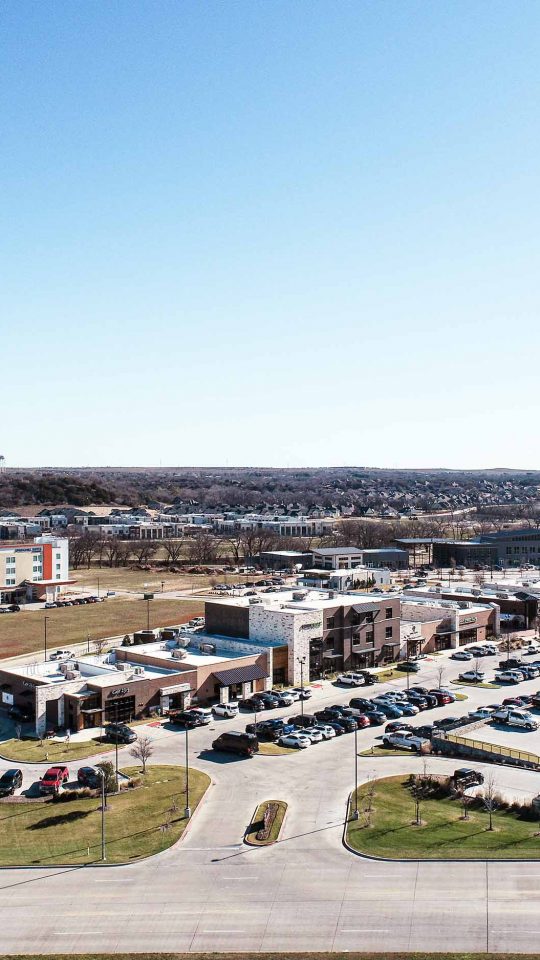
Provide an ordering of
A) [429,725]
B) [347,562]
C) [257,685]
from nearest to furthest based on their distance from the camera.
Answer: [429,725] → [257,685] → [347,562]

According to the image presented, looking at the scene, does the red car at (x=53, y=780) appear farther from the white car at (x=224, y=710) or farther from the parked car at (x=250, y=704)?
the parked car at (x=250, y=704)

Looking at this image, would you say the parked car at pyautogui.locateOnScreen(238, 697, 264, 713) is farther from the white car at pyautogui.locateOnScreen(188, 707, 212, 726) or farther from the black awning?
the white car at pyautogui.locateOnScreen(188, 707, 212, 726)

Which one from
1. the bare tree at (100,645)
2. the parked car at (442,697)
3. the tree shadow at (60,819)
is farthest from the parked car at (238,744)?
the bare tree at (100,645)

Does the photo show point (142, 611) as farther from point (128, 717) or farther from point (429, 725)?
point (429, 725)

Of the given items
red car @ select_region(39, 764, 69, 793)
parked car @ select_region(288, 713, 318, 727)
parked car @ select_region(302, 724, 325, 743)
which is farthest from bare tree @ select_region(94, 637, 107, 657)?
red car @ select_region(39, 764, 69, 793)

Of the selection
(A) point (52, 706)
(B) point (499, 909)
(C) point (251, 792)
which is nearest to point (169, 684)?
(A) point (52, 706)

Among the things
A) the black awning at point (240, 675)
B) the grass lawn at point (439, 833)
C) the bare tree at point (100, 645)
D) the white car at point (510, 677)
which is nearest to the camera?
the grass lawn at point (439, 833)
